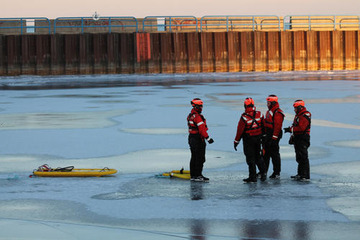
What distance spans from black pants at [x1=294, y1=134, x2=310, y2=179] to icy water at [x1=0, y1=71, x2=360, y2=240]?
0.24 meters

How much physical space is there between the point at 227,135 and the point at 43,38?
3054cm

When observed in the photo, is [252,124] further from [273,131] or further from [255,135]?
[273,131]

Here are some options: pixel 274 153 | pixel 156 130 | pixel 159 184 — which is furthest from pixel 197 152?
pixel 156 130

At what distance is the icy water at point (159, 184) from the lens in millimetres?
7320

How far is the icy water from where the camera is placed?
7320mm

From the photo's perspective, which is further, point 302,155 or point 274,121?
point 274,121

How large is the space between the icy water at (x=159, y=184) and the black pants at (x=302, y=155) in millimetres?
240

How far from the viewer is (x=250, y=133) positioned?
9.89 metres

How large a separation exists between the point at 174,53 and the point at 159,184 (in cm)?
3473

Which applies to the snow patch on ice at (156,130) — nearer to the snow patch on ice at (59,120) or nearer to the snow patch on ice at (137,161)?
the snow patch on ice at (59,120)

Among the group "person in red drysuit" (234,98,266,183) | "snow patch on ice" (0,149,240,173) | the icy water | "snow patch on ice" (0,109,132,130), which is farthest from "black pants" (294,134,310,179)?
"snow patch on ice" (0,109,132,130)

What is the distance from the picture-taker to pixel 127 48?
43656 millimetres

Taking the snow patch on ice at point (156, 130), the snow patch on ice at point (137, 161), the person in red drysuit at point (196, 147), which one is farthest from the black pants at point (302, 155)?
the snow patch on ice at point (156, 130)

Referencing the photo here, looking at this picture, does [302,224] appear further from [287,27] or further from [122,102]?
[287,27]
